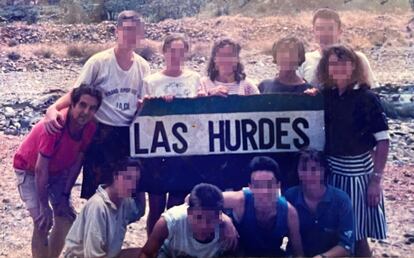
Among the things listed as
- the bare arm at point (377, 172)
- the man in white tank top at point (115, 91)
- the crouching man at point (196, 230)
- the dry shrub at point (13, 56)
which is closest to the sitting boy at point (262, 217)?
the crouching man at point (196, 230)

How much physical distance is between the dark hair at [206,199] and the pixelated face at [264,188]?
0.75ft

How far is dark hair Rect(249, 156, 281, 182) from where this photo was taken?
4.46 metres

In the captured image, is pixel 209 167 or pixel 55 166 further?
pixel 209 167

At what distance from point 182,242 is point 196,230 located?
0.40ft

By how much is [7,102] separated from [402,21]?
14605 millimetres

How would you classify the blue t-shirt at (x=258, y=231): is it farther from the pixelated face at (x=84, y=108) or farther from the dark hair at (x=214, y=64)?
the pixelated face at (x=84, y=108)

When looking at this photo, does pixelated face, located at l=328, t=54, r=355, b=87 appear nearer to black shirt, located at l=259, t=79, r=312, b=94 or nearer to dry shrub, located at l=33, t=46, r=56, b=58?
black shirt, located at l=259, t=79, r=312, b=94

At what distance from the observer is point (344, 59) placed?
450cm

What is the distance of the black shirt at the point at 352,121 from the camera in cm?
453

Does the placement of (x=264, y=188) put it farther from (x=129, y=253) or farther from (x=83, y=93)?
(x=83, y=93)

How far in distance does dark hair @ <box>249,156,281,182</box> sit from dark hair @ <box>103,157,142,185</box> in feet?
2.18

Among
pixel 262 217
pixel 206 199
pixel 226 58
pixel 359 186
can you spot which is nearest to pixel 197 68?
pixel 226 58

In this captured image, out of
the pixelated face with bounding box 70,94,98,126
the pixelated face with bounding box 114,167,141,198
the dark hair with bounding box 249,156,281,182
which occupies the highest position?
the pixelated face with bounding box 70,94,98,126

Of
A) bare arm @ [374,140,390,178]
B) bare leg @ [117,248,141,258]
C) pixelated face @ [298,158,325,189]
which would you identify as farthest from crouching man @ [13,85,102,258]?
bare arm @ [374,140,390,178]
